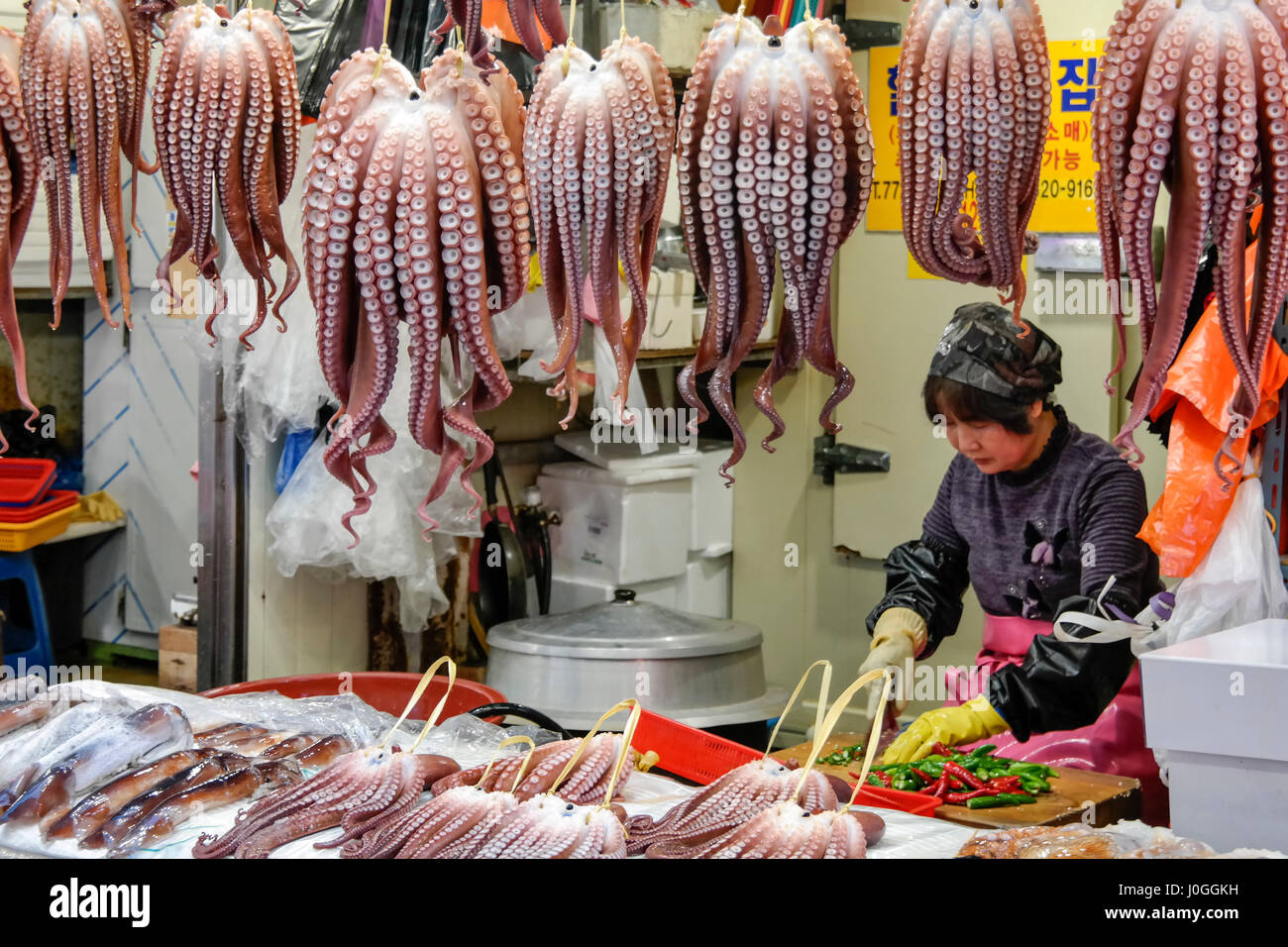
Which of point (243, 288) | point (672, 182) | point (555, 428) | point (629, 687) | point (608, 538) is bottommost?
point (629, 687)

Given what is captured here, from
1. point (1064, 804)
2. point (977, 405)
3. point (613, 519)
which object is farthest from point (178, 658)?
point (1064, 804)

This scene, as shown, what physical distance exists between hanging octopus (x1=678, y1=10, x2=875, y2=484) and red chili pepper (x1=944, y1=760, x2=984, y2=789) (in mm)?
1321

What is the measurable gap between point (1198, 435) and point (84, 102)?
198cm

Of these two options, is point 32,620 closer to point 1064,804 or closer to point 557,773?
point 557,773

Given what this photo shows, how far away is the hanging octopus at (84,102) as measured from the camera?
177 centimetres

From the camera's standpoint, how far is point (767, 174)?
4.81 feet

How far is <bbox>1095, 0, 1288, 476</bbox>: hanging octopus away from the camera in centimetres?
130

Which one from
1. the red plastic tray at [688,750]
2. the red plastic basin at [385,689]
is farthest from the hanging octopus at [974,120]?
the red plastic basin at [385,689]

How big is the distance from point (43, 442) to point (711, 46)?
5.15 m

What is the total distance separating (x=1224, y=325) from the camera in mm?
1354

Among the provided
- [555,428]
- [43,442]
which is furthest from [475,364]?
[43,442]

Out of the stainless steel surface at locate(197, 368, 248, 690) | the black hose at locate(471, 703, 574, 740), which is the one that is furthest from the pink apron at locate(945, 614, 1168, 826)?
the stainless steel surface at locate(197, 368, 248, 690)

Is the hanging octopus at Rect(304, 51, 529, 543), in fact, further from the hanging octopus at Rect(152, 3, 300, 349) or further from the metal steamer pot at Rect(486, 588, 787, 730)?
the metal steamer pot at Rect(486, 588, 787, 730)
